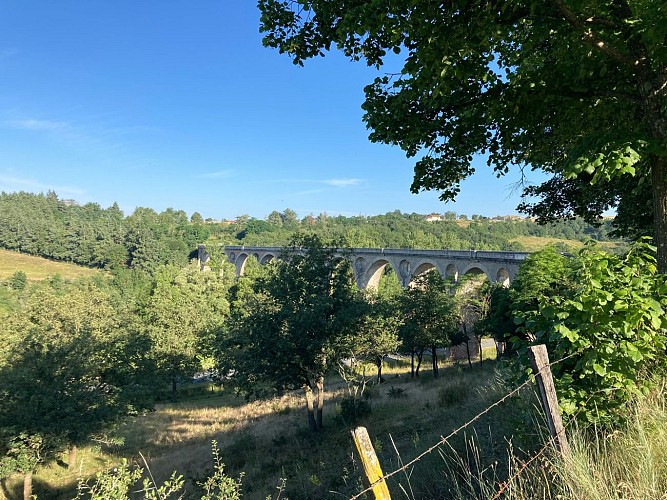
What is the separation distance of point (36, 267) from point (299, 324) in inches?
5011

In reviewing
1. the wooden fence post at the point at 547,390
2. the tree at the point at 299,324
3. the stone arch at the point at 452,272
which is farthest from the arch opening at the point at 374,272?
the wooden fence post at the point at 547,390

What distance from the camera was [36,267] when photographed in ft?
354

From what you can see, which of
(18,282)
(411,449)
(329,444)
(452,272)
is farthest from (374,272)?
(18,282)

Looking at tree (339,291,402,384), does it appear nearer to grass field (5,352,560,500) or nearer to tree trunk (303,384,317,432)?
tree trunk (303,384,317,432)

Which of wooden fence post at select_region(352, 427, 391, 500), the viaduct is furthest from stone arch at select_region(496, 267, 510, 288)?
wooden fence post at select_region(352, 427, 391, 500)

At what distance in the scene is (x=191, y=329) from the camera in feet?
111

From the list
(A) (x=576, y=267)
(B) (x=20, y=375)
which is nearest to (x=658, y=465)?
(A) (x=576, y=267)

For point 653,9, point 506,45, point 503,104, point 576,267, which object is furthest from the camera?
point 503,104

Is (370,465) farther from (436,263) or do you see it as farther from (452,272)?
(436,263)

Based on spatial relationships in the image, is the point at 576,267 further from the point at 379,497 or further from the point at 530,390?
A: the point at 379,497

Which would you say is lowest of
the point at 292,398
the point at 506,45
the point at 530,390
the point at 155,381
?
the point at 292,398

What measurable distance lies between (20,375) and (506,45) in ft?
57.8

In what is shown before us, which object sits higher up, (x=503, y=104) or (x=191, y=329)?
(x=503, y=104)

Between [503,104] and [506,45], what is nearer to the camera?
[506,45]
